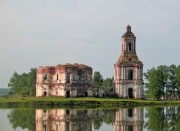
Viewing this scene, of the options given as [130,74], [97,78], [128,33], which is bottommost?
[97,78]

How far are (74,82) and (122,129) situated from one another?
55.7m

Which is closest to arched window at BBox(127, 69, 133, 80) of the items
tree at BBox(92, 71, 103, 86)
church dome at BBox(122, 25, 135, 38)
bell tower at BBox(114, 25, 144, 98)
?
bell tower at BBox(114, 25, 144, 98)

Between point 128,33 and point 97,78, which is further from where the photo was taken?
point 97,78

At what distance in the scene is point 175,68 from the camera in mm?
92938

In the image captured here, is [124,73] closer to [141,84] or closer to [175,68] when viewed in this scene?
[141,84]

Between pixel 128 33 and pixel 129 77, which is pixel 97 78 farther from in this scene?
pixel 128 33

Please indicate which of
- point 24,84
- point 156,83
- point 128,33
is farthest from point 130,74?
point 24,84

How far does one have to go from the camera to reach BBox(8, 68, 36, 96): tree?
107875 mm

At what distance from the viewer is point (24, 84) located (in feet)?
389

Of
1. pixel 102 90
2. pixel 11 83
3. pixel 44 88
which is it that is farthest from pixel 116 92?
pixel 11 83

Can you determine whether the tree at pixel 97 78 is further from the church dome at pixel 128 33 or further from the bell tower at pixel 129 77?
the church dome at pixel 128 33

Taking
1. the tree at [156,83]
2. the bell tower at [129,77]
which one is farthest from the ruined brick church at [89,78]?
the tree at [156,83]

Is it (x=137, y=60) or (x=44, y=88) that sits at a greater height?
(x=137, y=60)

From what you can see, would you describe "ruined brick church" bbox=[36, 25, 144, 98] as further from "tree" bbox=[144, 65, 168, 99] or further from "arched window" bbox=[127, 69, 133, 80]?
"tree" bbox=[144, 65, 168, 99]
